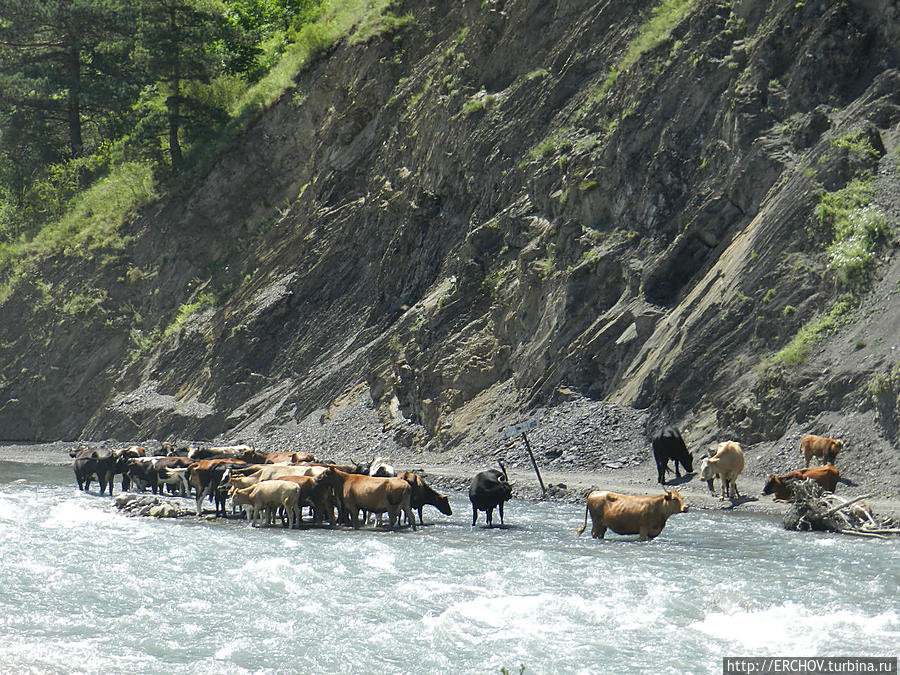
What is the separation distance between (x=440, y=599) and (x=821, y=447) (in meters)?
12.0

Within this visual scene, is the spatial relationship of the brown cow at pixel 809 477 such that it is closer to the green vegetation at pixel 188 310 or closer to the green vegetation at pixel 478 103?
the green vegetation at pixel 478 103

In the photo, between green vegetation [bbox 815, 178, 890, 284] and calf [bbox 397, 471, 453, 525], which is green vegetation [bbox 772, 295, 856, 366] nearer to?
green vegetation [bbox 815, 178, 890, 284]

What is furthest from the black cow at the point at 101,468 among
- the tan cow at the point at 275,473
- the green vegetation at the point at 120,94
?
the green vegetation at the point at 120,94

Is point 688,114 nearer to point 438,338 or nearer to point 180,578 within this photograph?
point 438,338

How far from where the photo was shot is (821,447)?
77.7ft

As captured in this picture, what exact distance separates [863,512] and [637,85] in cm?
2099

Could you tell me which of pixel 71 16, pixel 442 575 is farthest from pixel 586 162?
pixel 71 16

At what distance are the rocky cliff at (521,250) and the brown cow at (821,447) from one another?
0.93 meters

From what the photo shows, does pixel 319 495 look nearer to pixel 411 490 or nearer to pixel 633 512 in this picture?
pixel 411 490

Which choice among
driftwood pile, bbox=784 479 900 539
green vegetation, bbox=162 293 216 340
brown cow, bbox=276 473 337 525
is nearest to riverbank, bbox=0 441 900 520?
driftwood pile, bbox=784 479 900 539

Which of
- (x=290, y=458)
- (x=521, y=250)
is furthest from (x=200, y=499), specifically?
(x=521, y=250)

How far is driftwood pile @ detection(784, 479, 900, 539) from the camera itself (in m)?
19.5

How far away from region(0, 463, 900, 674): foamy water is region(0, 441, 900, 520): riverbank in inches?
67.7

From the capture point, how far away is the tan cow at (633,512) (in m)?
19.4
